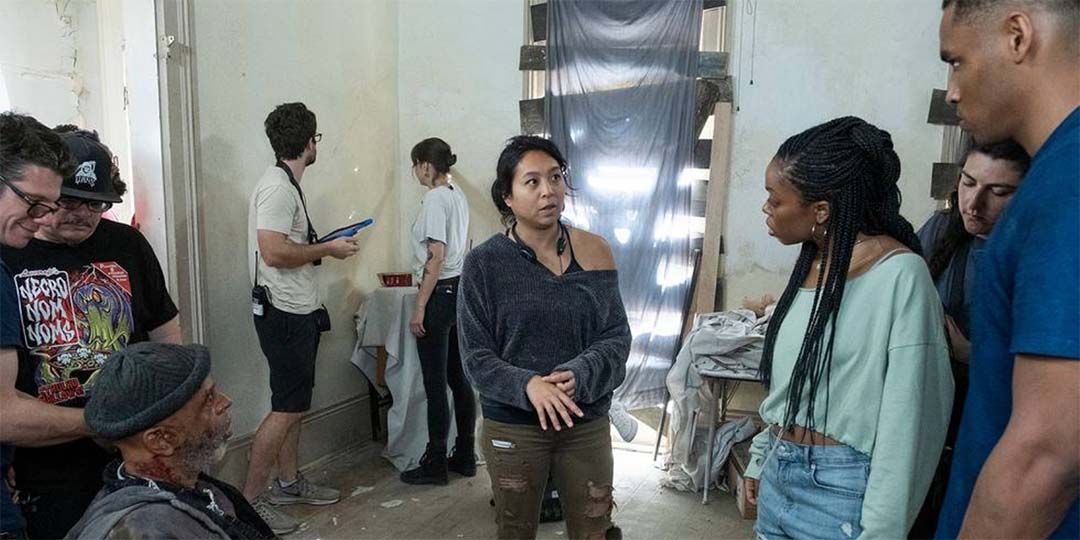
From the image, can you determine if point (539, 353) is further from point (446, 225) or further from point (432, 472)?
point (432, 472)

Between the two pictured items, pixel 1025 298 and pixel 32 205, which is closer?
pixel 1025 298

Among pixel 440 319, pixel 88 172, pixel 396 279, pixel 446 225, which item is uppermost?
pixel 88 172

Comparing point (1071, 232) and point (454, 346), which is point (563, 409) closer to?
point (1071, 232)

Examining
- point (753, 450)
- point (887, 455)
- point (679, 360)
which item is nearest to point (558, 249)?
point (753, 450)

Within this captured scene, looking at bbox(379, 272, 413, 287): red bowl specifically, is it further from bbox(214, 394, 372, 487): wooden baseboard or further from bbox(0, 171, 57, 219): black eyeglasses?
bbox(0, 171, 57, 219): black eyeglasses

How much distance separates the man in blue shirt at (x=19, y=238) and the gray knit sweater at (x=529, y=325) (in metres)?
0.91

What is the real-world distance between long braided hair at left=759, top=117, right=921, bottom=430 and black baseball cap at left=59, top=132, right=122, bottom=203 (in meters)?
1.54

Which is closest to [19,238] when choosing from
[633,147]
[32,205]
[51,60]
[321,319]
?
[32,205]

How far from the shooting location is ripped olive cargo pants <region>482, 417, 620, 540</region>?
1.77 m

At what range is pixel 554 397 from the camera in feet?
5.47

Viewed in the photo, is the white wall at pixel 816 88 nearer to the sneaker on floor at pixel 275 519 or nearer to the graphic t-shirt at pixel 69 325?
the sneaker on floor at pixel 275 519

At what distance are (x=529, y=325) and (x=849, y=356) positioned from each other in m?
0.86

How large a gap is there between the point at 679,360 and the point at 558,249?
61.3 inches

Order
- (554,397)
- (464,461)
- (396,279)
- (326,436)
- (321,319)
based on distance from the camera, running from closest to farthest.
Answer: (554,397) < (321,319) < (464,461) < (326,436) < (396,279)
